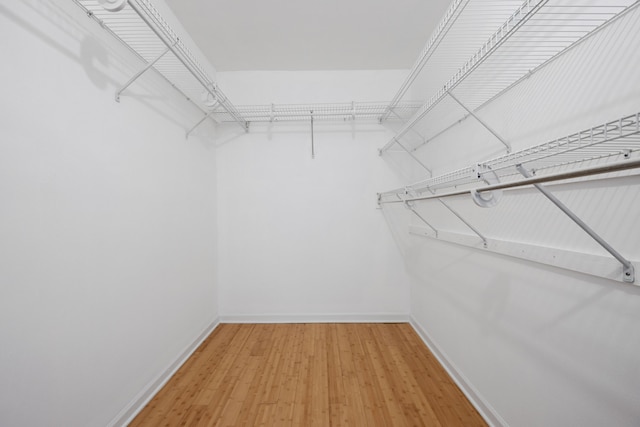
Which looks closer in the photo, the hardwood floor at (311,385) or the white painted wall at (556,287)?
the white painted wall at (556,287)

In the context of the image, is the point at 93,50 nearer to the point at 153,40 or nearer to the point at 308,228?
the point at 153,40

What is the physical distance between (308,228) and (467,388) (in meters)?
1.75

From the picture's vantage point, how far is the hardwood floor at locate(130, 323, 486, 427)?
1394 millimetres

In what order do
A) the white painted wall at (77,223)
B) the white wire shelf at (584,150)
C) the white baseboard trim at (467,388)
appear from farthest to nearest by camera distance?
1. the white baseboard trim at (467,388)
2. the white painted wall at (77,223)
3. the white wire shelf at (584,150)

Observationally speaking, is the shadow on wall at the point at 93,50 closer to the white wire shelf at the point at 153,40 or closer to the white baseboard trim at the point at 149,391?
the white wire shelf at the point at 153,40

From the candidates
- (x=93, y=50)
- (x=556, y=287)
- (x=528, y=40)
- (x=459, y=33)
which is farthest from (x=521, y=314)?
(x=93, y=50)

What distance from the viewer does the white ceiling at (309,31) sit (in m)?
1.73

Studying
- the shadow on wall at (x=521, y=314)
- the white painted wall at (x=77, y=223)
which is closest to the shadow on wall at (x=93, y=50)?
the white painted wall at (x=77, y=223)

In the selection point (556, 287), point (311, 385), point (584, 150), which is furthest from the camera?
point (311, 385)

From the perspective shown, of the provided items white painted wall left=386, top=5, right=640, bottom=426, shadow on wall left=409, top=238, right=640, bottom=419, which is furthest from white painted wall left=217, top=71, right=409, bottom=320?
white painted wall left=386, top=5, right=640, bottom=426

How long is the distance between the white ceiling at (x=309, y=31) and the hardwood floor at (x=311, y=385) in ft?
8.52

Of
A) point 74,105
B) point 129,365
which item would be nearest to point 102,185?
point 74,105

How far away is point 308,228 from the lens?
2578 millimetres

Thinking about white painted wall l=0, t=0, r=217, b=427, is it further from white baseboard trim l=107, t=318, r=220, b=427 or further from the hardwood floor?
the hardwood floor
